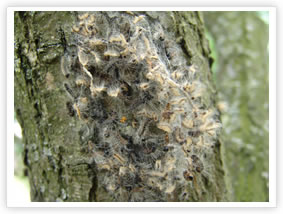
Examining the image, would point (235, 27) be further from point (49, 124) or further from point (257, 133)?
point (49, 124)

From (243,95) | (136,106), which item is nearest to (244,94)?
(243,95)

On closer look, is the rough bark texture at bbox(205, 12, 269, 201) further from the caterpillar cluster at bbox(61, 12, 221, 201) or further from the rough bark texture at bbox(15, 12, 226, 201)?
the caterpillar cluster at bbox(61, 12, 221, 201)

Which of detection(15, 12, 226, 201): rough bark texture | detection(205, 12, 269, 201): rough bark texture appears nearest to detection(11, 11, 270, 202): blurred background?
detection(205, 12, 269, 201): rough bark texture

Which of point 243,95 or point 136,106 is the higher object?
point 243,95

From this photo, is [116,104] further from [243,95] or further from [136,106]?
[243,95]

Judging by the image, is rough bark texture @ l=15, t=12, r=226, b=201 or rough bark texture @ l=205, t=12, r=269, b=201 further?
rough bark texture @ l=205, t=12, r=269, b=201

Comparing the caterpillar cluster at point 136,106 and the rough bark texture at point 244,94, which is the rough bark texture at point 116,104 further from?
the rough bark texture at point 244,94

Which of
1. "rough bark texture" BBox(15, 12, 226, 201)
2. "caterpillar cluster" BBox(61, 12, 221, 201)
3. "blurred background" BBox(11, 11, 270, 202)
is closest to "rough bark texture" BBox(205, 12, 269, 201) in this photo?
"blurred background" BBox(11, 11, 270, 202)

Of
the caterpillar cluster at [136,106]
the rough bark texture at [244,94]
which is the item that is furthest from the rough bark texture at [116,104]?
the rough bark texture at [244,94]
